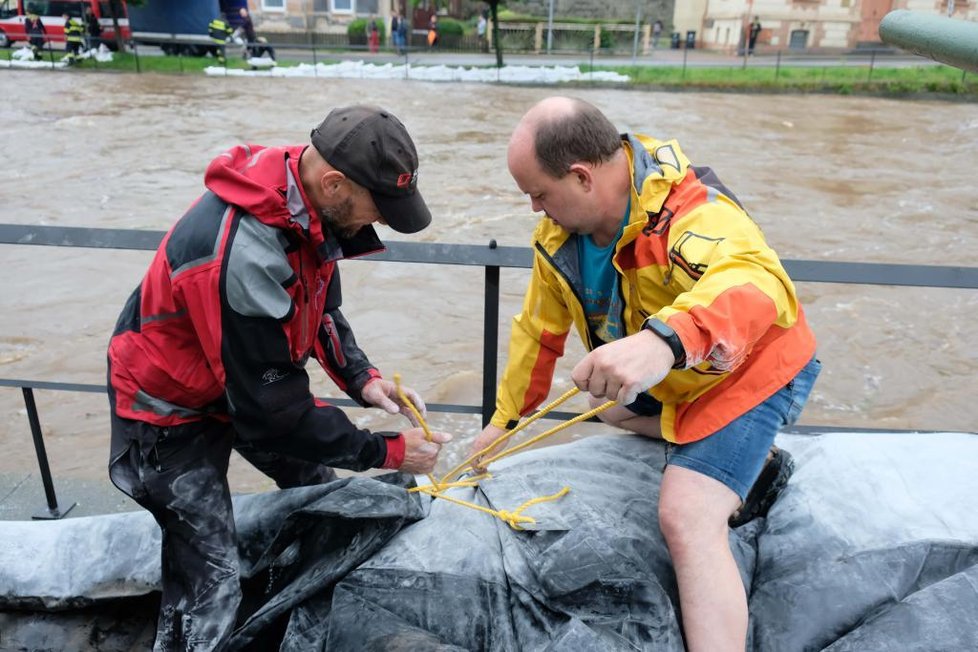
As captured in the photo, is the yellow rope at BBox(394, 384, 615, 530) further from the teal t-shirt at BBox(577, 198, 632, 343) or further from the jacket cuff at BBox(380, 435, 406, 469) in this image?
the teal t-shirt at BBox(577, 198, 632, 343)

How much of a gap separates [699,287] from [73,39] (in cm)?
2909

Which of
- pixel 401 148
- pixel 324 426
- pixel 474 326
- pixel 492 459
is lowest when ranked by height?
pixel 474 326

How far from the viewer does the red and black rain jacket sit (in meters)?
1.84

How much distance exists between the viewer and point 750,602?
2033mm

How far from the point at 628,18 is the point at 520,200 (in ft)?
102

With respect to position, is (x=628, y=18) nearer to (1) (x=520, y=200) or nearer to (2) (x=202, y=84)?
(2) (x=202, y=84)

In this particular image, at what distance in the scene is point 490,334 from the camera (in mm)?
2604

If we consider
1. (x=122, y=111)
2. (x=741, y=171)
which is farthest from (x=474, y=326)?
(x=122, y=111)

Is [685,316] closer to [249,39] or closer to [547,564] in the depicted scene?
[547,564]

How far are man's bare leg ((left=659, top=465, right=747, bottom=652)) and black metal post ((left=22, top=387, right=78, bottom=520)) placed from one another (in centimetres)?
216

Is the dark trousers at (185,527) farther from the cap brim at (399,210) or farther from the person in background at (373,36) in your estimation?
the person in background at (373,36)

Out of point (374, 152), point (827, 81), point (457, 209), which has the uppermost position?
point (374, 152)

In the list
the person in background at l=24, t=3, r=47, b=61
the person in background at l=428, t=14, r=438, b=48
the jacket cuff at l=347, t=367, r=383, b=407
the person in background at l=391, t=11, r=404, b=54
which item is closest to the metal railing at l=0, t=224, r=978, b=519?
the jacket cuff at l=347, t=367, r=383, b=407

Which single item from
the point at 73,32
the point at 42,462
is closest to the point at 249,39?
the point at 73,32
